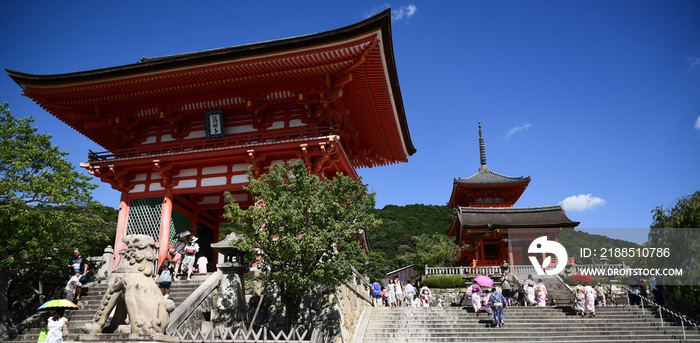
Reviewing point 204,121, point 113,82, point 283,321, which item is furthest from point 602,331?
point 113,82

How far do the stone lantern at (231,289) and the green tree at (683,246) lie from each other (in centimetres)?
1328

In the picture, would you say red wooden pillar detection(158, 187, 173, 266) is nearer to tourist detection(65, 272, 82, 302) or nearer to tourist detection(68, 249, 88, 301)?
tourist detection(68, 249, 88, 301)

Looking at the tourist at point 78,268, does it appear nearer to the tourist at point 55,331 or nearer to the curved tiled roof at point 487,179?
the tourist at point 55,331

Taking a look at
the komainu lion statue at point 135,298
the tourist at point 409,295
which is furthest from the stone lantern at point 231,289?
the tourist at point 409,295

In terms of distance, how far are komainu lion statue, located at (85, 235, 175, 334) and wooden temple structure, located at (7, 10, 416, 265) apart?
26.9 feet

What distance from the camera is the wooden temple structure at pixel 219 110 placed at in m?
14.7

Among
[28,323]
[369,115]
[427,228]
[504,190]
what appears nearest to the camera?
[28,323]

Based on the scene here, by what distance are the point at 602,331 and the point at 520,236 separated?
743 inches

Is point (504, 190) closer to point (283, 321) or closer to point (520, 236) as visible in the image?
point (520, 236)

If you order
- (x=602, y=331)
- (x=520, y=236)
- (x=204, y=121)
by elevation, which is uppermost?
(x=204, y=121)

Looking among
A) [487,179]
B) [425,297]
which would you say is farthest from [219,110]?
[487,179]

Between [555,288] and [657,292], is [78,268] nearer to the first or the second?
[657,292]

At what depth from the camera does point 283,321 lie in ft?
38.1

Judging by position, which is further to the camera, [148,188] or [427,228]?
[427,228]
